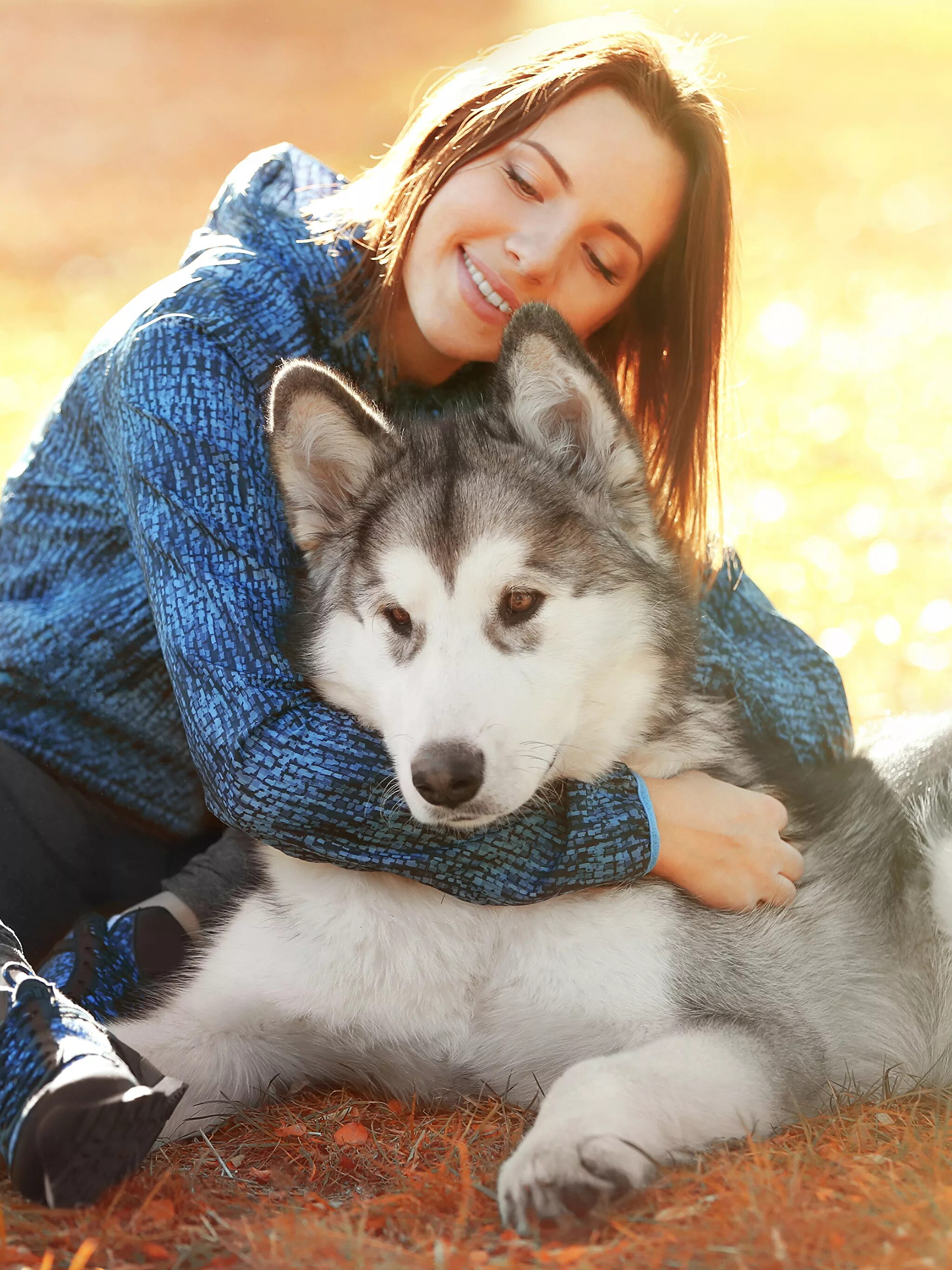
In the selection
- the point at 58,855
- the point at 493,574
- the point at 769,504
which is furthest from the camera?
the point at 769,504

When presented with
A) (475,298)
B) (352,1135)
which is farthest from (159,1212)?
(475,298)

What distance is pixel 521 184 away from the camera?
332 centimetres

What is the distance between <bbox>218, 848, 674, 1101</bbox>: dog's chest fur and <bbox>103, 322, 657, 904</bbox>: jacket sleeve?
100 mm

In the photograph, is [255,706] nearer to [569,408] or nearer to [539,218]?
[569,408]

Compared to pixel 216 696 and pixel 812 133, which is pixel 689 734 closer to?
A: pixel 216 696

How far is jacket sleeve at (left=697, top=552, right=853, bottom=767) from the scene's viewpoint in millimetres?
3486

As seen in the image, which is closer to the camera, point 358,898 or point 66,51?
point 358,898

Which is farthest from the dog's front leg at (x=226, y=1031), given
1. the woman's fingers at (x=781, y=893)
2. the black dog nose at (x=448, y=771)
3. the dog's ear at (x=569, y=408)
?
the dog's ear at (x=569, y=408)

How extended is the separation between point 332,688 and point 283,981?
0.66 metres

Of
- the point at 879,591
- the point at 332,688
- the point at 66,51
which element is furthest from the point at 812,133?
the point at 332,688

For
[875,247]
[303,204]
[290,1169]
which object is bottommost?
[290,1169]

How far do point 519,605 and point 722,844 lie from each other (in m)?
0.74

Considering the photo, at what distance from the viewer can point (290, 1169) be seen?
8.62ft

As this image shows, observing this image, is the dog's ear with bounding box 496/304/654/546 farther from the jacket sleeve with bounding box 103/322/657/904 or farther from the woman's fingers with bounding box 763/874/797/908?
the woman's fingers with bounding box 763/874/797/908
